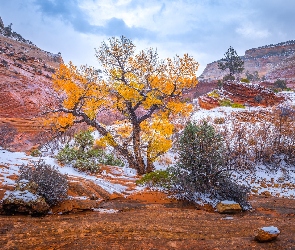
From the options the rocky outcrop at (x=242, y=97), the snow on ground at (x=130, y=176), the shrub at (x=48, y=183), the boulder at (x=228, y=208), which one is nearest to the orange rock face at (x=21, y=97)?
the snow on ground at (x=130, y=176)

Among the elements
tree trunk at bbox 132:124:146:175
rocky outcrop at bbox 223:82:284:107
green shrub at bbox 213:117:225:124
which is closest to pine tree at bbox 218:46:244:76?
rocky outcrop at bbox 223:82:284:107

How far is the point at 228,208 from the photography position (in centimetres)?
650

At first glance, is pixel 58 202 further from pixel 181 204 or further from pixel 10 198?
pixel 181 204

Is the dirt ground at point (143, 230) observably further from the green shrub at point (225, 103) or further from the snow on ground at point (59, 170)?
the green shrub at point (225, 103)

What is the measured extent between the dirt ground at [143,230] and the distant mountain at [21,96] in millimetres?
14462

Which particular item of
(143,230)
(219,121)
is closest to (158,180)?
(143,230)

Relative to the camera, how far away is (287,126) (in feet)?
48.1

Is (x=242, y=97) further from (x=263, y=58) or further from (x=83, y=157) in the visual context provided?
(x=263, y=58)

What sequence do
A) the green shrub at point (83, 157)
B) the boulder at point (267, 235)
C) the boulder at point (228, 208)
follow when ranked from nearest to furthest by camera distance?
the boulder at point (267, 235) → the boulder at point (228, 208) → the green shrub at point (83, 157)

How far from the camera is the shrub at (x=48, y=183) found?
561cm

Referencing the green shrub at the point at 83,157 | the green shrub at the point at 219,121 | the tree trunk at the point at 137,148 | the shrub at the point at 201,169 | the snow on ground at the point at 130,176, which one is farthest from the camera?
the green shrub at the point at 219,121

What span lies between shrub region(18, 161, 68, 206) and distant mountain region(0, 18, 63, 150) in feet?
42.2

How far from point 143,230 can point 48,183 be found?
2458 mm

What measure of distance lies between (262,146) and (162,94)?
5.64 meters
